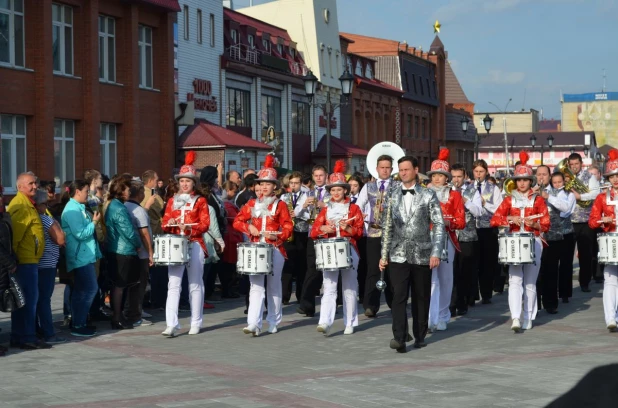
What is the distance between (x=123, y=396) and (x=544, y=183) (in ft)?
30.0

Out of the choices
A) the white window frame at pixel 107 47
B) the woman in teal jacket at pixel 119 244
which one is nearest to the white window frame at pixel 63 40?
the white window frame at pixel 107 47

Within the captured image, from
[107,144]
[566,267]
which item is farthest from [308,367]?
[107,144]

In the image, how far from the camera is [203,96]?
36531mm

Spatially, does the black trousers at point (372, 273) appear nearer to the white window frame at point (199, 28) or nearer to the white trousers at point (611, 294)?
the white trousers at point (611, 294)

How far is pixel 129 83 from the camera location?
3136cm

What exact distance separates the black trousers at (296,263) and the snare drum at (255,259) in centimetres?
350

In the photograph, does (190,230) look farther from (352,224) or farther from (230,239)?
(230,239)

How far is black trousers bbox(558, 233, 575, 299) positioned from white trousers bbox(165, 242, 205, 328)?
19.3ft

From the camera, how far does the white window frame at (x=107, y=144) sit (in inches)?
1208

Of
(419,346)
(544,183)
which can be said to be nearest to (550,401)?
(419,346)

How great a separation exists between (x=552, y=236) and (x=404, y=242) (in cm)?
460

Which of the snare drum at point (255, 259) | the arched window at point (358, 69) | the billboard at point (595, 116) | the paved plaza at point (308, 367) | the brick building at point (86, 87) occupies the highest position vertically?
the billboard at point (595, 116)

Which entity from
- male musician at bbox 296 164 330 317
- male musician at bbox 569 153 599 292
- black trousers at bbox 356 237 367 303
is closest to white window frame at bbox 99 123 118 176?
black trousers at bbox 356 237 367 303

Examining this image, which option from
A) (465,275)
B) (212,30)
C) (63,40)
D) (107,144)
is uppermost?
(212,30)
